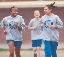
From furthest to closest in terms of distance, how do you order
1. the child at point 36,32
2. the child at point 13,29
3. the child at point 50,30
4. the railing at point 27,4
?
the railing at point 27,4 < the child at point 36,32 < the child at point 13,29 < the child at point 50,30

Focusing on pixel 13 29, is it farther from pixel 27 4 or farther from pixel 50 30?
pixel 27 4

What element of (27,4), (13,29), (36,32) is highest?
(27,4)

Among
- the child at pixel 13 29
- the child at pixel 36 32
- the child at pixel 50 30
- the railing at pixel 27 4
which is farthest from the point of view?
the railing at pixel 27 4

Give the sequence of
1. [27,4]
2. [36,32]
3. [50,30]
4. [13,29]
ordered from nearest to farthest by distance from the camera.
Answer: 1. [50,30]
2. [13,29]
3. [36,32]
4. [27,4]

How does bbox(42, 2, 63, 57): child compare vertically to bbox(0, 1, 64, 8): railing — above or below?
below

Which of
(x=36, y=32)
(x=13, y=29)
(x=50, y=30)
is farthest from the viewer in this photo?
(x=36, y=32)

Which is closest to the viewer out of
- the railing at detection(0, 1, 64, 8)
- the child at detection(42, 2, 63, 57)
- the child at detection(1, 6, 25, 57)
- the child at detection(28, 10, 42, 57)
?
the child at detection(42, 2, 63, 57)

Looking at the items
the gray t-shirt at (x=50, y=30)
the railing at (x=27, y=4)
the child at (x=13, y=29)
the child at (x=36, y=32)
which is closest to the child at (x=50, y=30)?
the gray t-shirt at (x=50, y=30)

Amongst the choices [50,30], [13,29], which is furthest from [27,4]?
[50,30]

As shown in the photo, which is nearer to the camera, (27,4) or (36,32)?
(36,32)

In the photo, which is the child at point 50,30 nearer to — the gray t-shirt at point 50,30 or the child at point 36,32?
the gray t-shirt at point 50,30

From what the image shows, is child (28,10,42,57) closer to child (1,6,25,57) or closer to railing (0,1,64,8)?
child (1,6,25,57)

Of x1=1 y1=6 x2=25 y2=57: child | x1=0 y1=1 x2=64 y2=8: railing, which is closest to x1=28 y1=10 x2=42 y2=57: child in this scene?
x1=1 y1=6 x2=25 y2=57: child

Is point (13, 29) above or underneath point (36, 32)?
above
